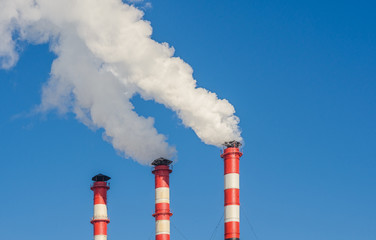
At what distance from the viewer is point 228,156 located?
6081cm

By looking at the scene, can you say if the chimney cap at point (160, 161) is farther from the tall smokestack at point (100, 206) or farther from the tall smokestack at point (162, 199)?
the tall smokestack at point (100, 206)

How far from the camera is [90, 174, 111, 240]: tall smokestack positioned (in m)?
68.1

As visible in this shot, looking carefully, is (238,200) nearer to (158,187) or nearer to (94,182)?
(158,187)

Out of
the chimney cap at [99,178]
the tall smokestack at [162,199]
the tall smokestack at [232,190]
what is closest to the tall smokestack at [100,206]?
the chimney cap at [99,178]

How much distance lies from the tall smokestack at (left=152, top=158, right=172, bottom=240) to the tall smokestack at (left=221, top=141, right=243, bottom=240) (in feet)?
19.2

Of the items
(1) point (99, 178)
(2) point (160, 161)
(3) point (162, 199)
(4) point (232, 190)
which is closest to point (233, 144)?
(4) point (232, 190)

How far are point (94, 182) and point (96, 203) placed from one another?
6.01 feet

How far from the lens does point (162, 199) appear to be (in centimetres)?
6419

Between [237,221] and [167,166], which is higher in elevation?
[167,166]

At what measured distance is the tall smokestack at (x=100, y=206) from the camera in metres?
68.1

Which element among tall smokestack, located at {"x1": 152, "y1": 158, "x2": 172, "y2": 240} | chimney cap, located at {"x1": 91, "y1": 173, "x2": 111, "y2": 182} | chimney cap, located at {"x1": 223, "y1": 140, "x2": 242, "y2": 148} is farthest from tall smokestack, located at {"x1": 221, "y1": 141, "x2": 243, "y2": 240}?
chimney cap, located at {"x1": 91, "y1": 173, "x2": 111, "y2": 182}

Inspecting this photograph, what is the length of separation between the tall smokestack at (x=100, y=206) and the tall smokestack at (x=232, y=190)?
12.9 metres

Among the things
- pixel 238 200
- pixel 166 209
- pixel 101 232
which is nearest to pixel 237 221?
pixel 238 200

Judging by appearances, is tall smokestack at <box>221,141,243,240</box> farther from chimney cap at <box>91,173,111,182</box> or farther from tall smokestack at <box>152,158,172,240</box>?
chimney cap at <box>91,173,111,182</box>
